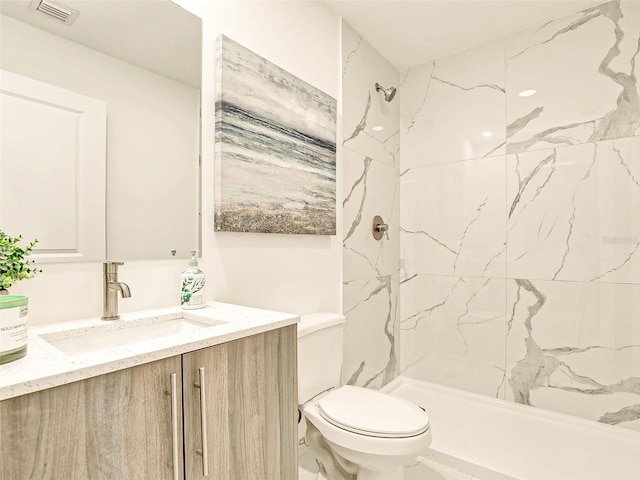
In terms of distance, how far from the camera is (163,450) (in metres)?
0.79

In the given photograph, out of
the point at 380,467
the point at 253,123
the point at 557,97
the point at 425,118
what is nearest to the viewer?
the point at 380,467

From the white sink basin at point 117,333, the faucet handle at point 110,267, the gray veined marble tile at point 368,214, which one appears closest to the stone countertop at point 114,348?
the white sink basin at point 117,333

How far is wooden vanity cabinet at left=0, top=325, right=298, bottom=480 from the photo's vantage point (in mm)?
622

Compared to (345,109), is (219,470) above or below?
below

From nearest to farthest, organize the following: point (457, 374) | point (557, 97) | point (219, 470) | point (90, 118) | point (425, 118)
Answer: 1. point (219, 470)
2. point (90, 118)
3. point (557, 97)
4. point (457, 374)
5. point (425, 118)

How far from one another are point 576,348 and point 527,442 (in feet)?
1.95

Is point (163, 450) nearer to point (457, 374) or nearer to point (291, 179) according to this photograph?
point (291, 179)

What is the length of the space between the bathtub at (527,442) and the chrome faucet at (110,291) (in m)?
1.67

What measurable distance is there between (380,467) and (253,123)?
1430 mm

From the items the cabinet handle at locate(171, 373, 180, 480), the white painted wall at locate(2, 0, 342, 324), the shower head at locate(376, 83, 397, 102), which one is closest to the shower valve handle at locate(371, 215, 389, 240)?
the white painted wall at locate(2, 0, 342, 324)

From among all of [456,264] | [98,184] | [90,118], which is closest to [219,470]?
[98,184]

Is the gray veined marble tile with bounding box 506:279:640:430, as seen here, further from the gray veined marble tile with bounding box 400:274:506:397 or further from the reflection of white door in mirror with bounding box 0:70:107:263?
the reflection of white door in mirror with bounding box 0:70:107:263

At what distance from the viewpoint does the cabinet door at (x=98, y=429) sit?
23.6 inches

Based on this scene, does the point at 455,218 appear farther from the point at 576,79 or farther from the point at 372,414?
the point at 372,414
